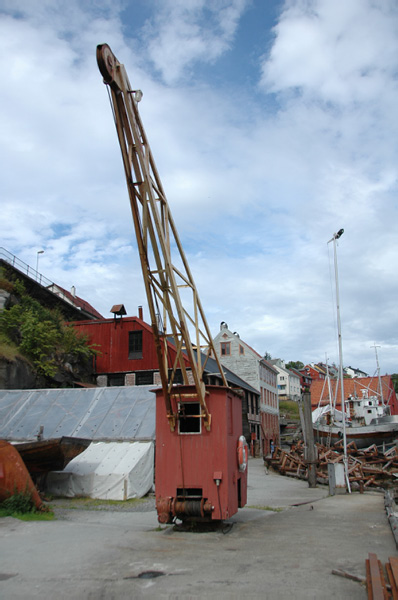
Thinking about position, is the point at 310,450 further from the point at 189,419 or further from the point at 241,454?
the point at 189,419

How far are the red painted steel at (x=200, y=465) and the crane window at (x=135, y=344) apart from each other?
79.6ft

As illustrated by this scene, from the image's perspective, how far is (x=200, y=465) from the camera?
10391mm

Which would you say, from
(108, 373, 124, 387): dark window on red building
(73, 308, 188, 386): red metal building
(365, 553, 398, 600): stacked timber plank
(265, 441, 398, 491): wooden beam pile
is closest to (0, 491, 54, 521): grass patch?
(365, 553, 398, 600): stacked timber plank

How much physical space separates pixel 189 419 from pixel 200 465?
3.68ft

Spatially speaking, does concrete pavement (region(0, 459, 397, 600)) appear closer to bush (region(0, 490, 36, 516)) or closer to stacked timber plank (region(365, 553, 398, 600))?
stacked timber plank (region(365, 553, 398, 600))

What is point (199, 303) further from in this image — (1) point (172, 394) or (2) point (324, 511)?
(2) point (324, 511)

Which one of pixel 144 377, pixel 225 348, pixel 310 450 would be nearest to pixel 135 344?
pixel 144 377

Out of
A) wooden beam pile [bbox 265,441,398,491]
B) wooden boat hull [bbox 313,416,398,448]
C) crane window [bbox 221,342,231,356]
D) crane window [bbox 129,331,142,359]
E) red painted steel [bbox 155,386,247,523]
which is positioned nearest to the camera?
red painted steel [bbox 155,386,247,523]

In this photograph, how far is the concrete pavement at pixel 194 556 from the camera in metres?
6.35

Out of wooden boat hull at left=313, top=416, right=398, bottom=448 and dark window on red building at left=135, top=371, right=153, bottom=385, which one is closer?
dark window on red building at left=135, top=371, right=153, bottom=385

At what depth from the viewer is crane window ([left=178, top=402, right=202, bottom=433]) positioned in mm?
10834

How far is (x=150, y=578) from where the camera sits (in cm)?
683

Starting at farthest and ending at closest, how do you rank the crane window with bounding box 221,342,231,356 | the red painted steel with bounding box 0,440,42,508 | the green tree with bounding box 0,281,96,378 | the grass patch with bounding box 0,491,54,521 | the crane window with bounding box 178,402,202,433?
the crane window with bounding box 221,342,231,356 → the green tree with bounding box 0,281,96,378 → the red painted steel with bounding box 0,440,42,508 → the grass patch with bounding box 0,491,54,521 → the crane window with bounding box 178,402,202,433

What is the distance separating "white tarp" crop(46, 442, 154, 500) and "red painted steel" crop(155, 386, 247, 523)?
22.1 feet
